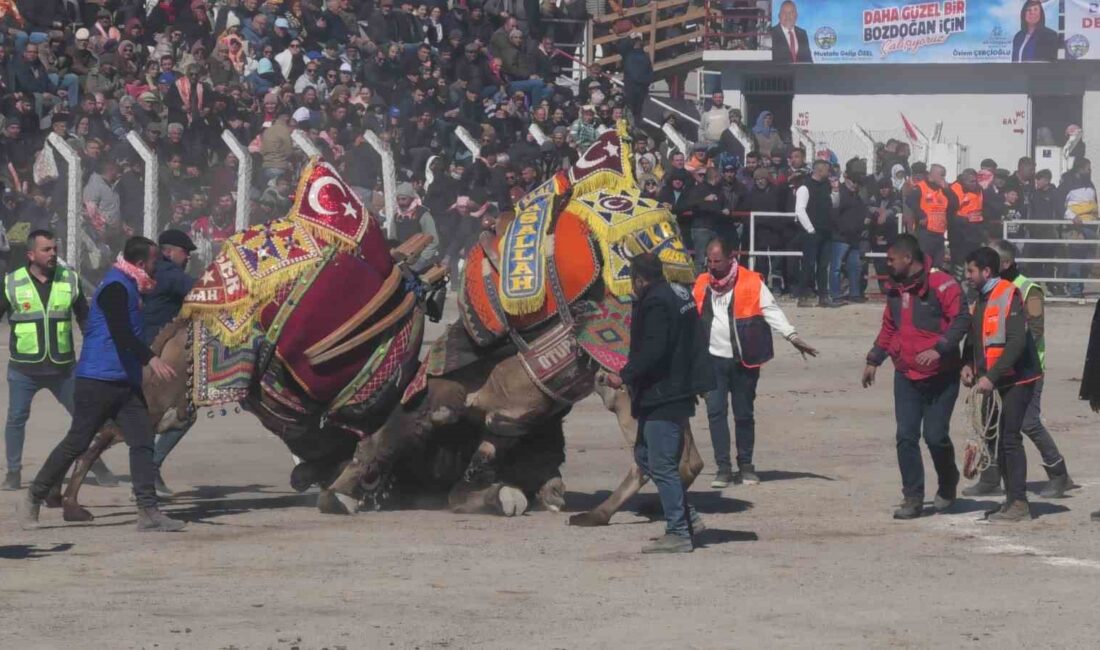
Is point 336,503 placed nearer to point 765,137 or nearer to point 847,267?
point 847,267

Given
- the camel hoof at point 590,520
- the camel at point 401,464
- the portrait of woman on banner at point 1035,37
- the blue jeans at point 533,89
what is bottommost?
the camel hoof at point 590,520

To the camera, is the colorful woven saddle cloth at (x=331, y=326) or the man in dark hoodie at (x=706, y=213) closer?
the colorful woven saddle cloth at (x=331, y=326)

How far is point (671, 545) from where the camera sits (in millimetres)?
9594

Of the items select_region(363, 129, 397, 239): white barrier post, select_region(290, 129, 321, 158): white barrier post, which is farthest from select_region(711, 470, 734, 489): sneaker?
select_region(363, 129, 397, 239): white barrier post

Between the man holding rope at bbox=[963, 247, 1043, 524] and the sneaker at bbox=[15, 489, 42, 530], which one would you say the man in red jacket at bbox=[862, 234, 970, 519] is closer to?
the man holding rope at bbox=[963, 247, 1043, 524]

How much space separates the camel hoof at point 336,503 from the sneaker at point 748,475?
111 inches

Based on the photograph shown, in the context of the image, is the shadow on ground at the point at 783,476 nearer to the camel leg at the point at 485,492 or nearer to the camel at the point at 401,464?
the camel at the point at 401,464

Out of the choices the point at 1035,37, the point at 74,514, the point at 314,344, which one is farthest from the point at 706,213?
the point at 74,514

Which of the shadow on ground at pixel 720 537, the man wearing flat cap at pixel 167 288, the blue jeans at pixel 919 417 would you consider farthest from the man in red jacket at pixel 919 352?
the man wearing flat cap at pixel 167 288

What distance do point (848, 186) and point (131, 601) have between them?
1671 cm

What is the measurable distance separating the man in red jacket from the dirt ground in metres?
0.39

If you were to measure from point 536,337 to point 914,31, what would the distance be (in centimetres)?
2266

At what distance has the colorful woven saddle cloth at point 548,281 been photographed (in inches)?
404

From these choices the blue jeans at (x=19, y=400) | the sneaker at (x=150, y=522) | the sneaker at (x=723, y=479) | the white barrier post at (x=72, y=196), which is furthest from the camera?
the white barrier post at (x=72, y=196)
